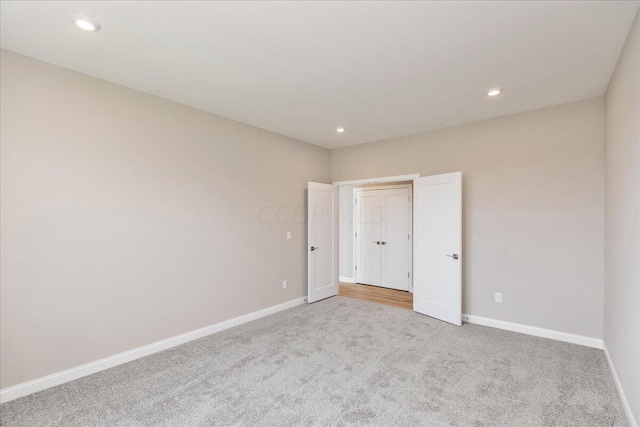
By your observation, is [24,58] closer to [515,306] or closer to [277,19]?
[277,19]

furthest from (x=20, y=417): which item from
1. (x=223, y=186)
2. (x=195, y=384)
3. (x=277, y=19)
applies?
(x=277, y=19)

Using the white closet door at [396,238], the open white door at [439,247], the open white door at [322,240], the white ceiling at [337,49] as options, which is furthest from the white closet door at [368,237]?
the white ceiling at [337,49]

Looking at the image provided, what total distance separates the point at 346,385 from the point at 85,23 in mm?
3402

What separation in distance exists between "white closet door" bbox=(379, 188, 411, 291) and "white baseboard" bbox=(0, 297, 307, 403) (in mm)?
3100

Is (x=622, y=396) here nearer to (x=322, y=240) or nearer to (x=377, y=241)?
(x=322, y=240)

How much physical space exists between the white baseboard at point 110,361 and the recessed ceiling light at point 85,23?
2.83 metres

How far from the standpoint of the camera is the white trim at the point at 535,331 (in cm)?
324

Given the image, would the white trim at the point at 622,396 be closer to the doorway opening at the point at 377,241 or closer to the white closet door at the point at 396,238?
the doorway opening at the point at 377,241

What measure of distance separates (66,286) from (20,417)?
0.97m

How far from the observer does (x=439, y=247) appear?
4.17 m

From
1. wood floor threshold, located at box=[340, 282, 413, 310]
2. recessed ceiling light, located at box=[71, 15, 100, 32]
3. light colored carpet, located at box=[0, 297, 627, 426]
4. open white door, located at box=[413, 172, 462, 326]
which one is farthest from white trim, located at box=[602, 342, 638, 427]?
recessed ceiling light, located at box=[71, 15, 100, 32]

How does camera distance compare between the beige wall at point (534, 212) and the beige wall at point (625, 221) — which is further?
the beige wall at point (534, 212)

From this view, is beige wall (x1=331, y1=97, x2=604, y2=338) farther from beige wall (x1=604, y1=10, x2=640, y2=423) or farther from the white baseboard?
the white baseboard

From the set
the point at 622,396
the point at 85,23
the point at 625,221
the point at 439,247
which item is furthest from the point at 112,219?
the point at 622,396
